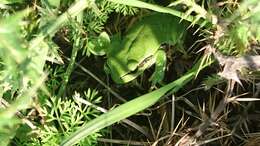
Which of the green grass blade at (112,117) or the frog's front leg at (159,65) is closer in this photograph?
the green grass blade at (112,117)

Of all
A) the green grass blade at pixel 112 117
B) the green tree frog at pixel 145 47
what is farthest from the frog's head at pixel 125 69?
the green grass blade at pixel 112 117

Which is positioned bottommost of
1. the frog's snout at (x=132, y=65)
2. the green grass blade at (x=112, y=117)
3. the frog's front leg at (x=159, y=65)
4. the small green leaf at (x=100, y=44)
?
the green grass blade at (x=112, y=117)

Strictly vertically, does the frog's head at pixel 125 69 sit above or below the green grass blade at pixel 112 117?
above

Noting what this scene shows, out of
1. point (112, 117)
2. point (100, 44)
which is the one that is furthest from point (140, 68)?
point (112, 117)

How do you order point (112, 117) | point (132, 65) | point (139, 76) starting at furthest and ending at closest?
point (139, 76) < point (132, 65) < point (112, 117)

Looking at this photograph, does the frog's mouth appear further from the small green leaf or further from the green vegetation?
the small green leaf

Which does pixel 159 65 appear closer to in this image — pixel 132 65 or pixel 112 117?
pixel 132 65

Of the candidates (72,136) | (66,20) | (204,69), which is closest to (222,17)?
(204,69)

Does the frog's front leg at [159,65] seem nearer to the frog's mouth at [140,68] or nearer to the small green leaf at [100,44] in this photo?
the frog's mouth at [140,68]

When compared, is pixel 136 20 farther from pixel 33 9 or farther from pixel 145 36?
pixel 33 9
